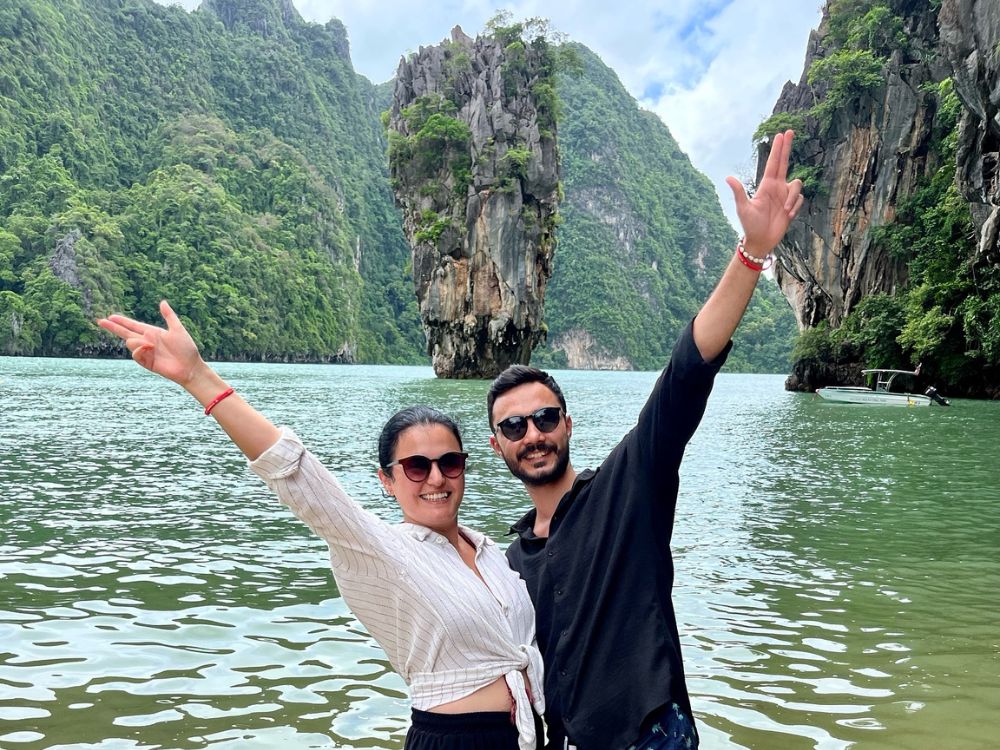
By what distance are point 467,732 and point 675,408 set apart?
0.89 m

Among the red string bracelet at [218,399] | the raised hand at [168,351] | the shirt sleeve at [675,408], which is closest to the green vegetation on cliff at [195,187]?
the raised hand at [168,351]

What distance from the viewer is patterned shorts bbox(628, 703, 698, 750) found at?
1.94 metres

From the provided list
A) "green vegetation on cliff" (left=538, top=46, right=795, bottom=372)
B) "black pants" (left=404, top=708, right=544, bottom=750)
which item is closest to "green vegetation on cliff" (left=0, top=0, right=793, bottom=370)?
"green vegetation on cliff" (left=538, top=46, right=795, bottom=372)

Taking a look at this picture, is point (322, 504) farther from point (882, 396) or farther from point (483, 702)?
point (882, 396)

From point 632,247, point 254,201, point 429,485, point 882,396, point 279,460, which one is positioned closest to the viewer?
point 279,460

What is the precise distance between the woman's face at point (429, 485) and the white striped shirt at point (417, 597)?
0.17 ft

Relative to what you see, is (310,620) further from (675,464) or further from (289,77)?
(289,77)

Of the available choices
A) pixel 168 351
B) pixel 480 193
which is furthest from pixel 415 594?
pixel 480 193

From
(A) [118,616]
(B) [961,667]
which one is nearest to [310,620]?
(A) [118,616]

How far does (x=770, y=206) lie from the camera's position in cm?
207

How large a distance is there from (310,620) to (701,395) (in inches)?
168

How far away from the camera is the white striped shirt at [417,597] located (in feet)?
6.26

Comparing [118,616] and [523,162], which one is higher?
[523,162]

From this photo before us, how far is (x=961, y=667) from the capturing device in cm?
470
